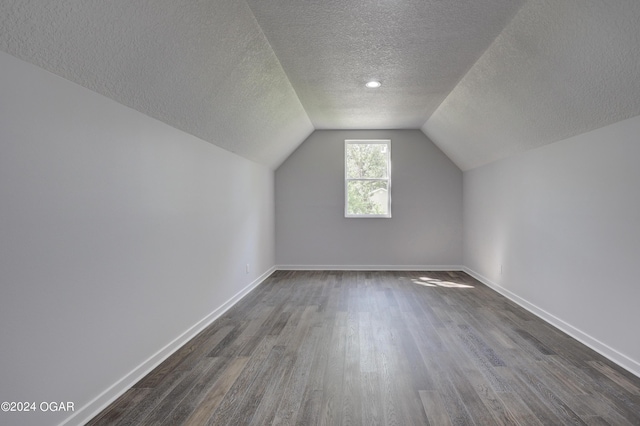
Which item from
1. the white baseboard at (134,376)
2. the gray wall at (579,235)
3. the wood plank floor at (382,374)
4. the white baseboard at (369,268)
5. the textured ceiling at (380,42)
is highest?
the textured ceiling at (380,42)

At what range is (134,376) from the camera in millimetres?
2336

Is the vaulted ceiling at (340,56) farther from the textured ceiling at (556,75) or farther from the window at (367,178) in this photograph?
the window at (367,178)

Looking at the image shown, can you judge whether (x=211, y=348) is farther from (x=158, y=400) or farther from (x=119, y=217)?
(x=119, y=217)

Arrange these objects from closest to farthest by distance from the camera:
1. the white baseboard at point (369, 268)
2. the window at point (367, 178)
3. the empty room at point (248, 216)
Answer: the empty room at point (248, 216) → the white baseboard at point (369, 268) → the window at point (367, 178)

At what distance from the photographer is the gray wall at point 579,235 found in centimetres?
256

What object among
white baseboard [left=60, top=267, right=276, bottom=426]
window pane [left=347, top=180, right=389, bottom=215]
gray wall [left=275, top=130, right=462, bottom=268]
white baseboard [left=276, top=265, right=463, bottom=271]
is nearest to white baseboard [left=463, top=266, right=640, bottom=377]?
white baseboard [left=276, top=265, right=463, bottom=271]

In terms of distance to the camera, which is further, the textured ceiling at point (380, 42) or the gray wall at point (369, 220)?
the gray wall at point (369, 220)

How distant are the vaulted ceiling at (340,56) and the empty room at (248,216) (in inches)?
0.6

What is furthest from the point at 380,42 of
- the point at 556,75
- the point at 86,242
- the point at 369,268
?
the point at 369,268

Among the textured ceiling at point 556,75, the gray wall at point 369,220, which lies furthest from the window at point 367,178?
the textured ceiling at point 556,75

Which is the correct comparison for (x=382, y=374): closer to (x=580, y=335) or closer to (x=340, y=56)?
(x=580, y=335)

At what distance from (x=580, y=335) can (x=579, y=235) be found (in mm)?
853

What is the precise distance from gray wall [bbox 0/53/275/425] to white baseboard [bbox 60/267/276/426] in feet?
0.04

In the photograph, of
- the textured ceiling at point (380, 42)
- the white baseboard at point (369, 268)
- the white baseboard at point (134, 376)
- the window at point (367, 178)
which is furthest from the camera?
the window at point (367, 178)
